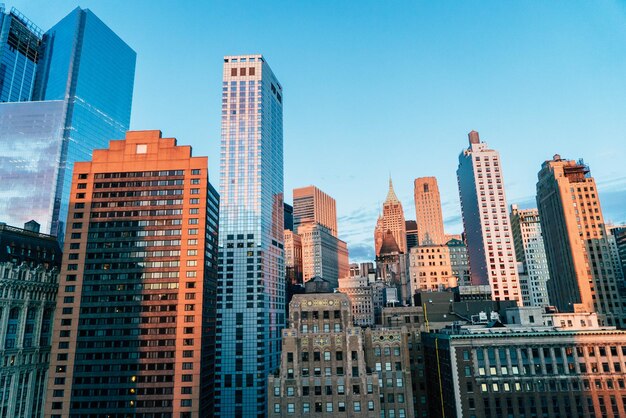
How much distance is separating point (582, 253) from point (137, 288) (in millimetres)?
187649

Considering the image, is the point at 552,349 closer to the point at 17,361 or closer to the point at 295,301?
the point at 295,301

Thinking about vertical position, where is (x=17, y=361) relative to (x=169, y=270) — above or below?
below

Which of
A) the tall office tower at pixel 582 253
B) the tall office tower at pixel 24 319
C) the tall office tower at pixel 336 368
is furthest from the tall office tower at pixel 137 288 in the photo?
the tall office tower at pixel 582 253

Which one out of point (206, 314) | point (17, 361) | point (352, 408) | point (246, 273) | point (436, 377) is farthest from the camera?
point (246, 273)

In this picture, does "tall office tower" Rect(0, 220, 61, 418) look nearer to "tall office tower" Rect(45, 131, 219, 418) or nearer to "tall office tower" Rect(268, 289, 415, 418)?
"tall office tower" Rect(45, 131, 219, 418)

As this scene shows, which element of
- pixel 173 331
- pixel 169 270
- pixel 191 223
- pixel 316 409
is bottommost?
pixel 316 409

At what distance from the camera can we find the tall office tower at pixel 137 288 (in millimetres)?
121750

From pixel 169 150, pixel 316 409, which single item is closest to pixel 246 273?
pixel 169 150

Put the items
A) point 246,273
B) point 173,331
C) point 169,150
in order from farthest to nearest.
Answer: point 246,273, point 169,150, point 173,331

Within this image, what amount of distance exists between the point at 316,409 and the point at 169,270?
222ft

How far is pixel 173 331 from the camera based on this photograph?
12775 centimetres

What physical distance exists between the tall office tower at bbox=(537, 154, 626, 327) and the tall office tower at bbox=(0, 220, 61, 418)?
199498 millimetres

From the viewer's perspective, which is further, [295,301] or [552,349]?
[295,301]

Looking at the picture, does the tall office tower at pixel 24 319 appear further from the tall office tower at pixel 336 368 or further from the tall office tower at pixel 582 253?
the tall office tower at pixel 582 253
